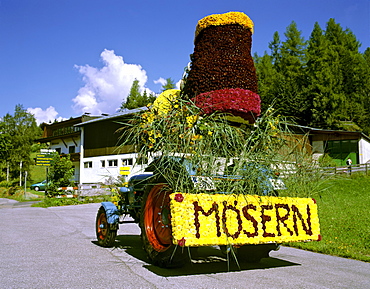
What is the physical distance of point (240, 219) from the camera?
462 cm

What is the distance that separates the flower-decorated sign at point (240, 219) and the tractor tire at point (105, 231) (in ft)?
9.89

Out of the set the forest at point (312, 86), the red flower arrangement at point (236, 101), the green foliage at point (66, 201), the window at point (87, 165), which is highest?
the forest at point (312, 86)

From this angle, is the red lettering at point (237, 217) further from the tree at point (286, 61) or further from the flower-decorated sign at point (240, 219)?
the tree at point (286, 61)

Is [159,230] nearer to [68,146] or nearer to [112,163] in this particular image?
[112,163]

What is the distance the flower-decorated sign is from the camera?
14.3ft

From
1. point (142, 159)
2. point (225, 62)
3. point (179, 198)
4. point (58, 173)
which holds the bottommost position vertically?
point (179, 198)

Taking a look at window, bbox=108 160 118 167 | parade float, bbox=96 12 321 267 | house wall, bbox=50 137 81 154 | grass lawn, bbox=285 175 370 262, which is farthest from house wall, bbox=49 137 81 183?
parade float, bbox=96 12 321 267

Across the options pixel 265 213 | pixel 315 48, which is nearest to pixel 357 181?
pixel 265 213

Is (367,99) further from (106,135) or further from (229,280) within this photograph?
(229,280)

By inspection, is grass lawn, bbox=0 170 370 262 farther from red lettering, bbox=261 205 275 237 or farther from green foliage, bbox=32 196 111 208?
green foliage, bbox=32 196 111 208

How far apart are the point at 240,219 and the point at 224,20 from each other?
23.8 feet

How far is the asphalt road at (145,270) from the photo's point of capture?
179 inches

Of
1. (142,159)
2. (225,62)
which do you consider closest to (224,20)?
(225,62)

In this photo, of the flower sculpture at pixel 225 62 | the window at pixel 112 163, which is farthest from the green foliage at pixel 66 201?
the window at pixel 112 163
